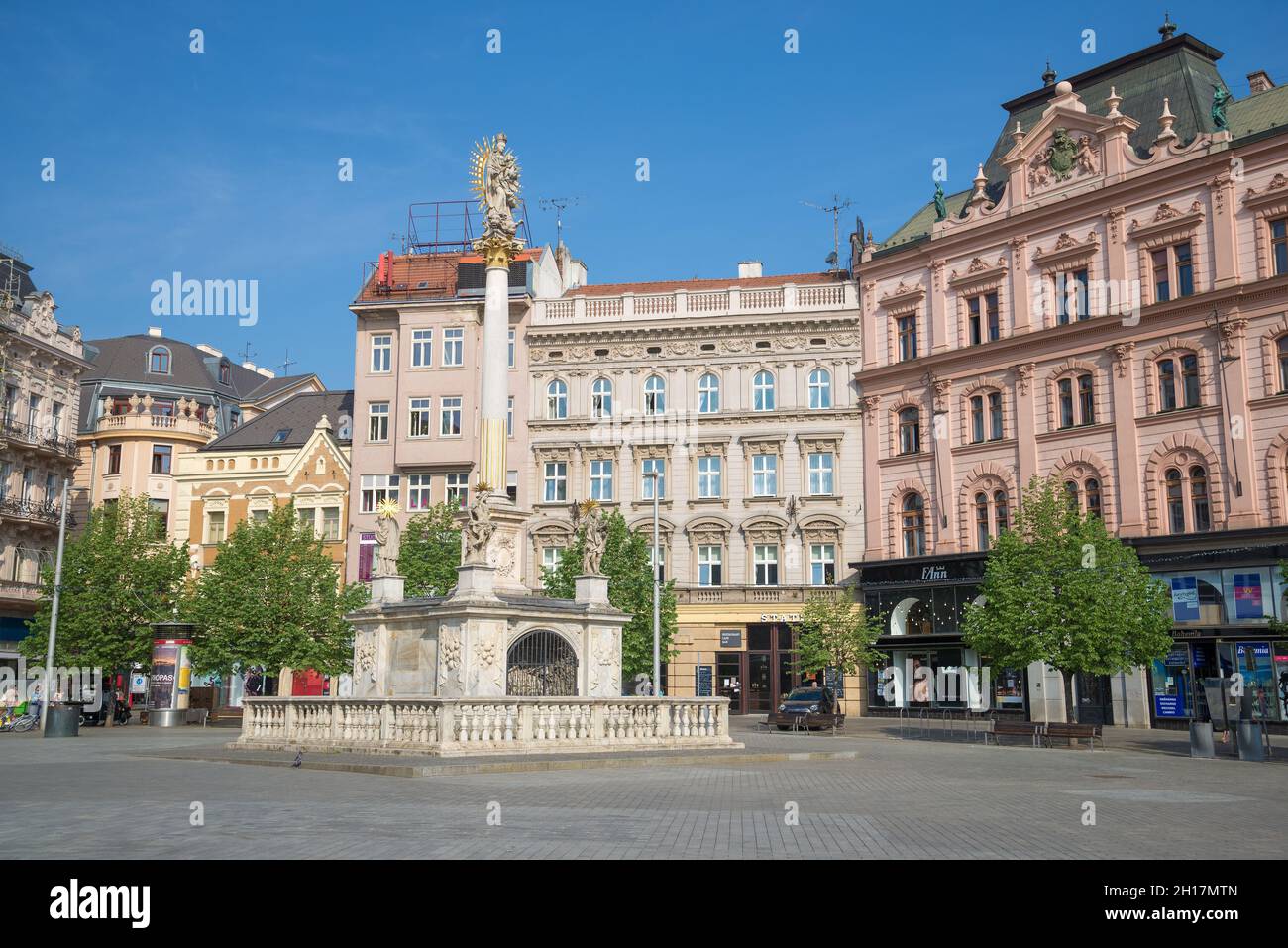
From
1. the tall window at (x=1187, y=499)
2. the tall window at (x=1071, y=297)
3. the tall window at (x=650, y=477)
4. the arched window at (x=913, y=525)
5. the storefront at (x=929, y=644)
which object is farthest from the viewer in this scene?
the tall window at (x=650, y=477)

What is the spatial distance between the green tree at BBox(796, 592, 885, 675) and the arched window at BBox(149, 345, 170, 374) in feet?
124

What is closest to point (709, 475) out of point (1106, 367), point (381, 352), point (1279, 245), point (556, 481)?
point (556, 481)

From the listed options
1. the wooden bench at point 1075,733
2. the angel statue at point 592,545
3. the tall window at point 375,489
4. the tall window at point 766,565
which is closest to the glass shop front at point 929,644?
the tall window at point 766,565

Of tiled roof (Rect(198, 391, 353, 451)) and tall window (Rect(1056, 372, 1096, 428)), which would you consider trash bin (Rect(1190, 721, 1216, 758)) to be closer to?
tall window (Rect(1056, 372, 1096, 428))

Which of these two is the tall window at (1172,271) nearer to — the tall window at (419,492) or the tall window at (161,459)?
the tall window at (419,492)

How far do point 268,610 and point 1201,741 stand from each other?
29908 mm

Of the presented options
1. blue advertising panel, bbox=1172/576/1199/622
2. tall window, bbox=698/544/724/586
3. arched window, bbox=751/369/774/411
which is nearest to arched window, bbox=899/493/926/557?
arched window, bbox=751/369/774/411

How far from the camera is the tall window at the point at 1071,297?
43.2 m

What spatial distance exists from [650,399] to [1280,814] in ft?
130

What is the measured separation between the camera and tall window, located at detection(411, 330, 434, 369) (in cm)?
5447

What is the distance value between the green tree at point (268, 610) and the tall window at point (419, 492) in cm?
825

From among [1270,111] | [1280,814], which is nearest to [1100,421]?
[1270,111]

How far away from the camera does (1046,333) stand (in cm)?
4384
